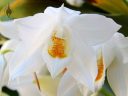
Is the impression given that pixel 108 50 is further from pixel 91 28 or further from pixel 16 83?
pixel 16 83

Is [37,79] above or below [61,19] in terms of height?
below

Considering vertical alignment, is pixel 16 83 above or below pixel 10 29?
below

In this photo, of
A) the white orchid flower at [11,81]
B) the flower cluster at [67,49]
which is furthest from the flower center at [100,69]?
the white orchid flower at [11,81]

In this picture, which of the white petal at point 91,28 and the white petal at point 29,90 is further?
the white petal at point 29,90

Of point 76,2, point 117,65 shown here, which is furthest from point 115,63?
point 76,2

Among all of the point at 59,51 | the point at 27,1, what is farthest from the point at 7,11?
the point at 59,51

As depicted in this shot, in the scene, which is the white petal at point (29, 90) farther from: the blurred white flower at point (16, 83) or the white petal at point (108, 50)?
the white petal at point (108, 50)

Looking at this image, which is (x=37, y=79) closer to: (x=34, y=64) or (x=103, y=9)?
(x=34, y=64)

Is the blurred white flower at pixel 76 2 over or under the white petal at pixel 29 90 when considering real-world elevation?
over
